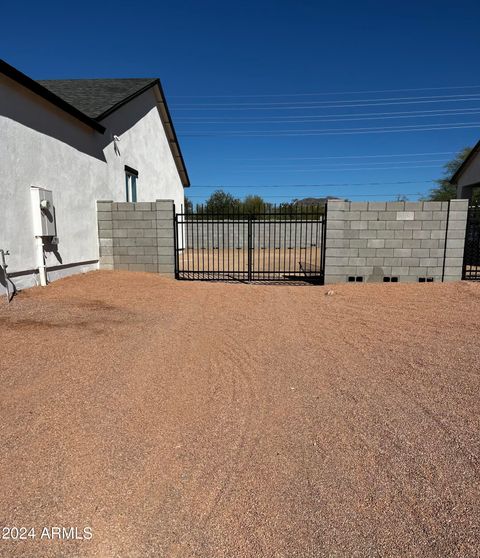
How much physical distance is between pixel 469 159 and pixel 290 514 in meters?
20.1

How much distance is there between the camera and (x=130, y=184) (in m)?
14.6

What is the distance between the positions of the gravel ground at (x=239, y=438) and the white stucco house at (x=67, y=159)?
246cm

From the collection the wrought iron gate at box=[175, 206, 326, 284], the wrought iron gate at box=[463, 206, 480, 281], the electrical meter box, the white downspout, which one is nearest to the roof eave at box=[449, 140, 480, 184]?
the wrought iron gate at box=[175, 206, 326, 284]

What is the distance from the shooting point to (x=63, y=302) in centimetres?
714

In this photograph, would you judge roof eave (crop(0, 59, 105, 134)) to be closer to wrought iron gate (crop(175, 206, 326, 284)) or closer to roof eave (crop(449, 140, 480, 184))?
wrought iron gate (crop(175, 206, 326, 284))

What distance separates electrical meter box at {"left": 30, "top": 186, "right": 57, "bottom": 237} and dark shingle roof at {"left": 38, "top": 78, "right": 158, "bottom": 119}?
3.73 meters

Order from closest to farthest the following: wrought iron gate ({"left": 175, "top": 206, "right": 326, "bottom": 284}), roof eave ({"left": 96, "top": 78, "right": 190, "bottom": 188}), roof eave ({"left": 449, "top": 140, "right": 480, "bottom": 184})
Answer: wrought iron gate ({"left": 175, "top": 206, "right": 326, "bottom": 284}) < roof eave ({"left": 96, "top": 78, "right": 190, "bottom": 188}) < roof eave ({"left": 449, "top": 140, "right": 480, "bottom": 184})

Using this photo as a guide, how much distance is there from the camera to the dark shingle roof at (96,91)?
1152cm

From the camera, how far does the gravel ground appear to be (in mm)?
2070

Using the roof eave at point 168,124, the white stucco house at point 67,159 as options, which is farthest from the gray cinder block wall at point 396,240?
the roof eave at point 168,124

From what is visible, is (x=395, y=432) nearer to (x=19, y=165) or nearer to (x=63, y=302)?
(x=63, y=302)

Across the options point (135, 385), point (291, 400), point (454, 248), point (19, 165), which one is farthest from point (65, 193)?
point (454, 248)

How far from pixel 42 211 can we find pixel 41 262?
1079 mm

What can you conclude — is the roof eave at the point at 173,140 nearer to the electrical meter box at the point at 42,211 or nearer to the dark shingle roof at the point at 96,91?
the dark shingle roof at the point at 96,91
